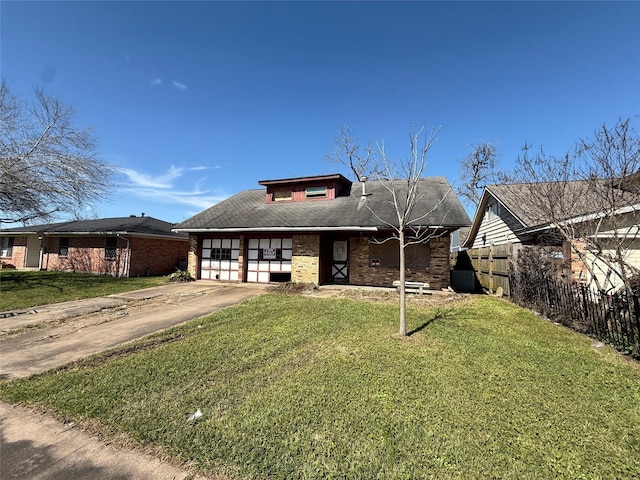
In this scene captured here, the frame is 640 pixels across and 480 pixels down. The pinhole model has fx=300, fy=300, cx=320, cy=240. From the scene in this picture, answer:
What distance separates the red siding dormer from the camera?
15500 millimetres

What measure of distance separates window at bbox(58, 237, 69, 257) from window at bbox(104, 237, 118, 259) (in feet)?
13.0

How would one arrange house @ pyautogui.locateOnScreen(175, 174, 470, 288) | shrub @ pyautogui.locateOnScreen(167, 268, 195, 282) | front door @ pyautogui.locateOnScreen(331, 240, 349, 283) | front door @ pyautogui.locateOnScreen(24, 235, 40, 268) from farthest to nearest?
front door @ pyautogui.locateOnScreen(24, 235, 40, 268), shrub @ pyautogui.locateOnScreen(167, 268, 195, 282), front door @ pyautogui.locateOnScreen(331, 240, 349, 283), house @ pyautogui.locateOnScreen(175, 174, 470, 288)

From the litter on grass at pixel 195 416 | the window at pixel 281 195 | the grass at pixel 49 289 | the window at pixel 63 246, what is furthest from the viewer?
the window at pixel 63 246

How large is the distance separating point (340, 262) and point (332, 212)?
2333 mm

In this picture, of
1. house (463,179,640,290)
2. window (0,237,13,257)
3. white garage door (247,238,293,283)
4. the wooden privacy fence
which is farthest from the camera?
window (0,237,13,257)

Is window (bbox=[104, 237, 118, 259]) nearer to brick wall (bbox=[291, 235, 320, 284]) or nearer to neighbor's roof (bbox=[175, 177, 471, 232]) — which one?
neighbor's roof (bbox=[175, 177, 471, 232])

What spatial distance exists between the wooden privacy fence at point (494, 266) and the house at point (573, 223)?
24cm

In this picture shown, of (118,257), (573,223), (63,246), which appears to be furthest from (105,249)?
(573,223)

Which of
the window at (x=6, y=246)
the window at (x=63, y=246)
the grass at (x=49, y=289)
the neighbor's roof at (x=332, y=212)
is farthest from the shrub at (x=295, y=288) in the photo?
the window at (x=6, y=246)

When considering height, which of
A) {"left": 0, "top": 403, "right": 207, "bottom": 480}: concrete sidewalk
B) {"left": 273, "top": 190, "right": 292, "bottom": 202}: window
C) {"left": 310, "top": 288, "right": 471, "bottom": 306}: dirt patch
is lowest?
{"left": 0, "top": 403, "right": 207, "bottom": 480}: concrete sidewalk

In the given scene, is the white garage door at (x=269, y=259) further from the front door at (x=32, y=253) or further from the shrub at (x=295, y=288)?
the front door at (x=32, y=253)

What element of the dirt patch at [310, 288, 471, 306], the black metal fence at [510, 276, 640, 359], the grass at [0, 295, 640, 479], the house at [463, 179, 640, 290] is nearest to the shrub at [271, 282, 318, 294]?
the dirt patch at [310, 288, 471, 306]

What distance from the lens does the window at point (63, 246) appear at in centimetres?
1941

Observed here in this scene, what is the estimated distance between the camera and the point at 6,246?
22.9 m
